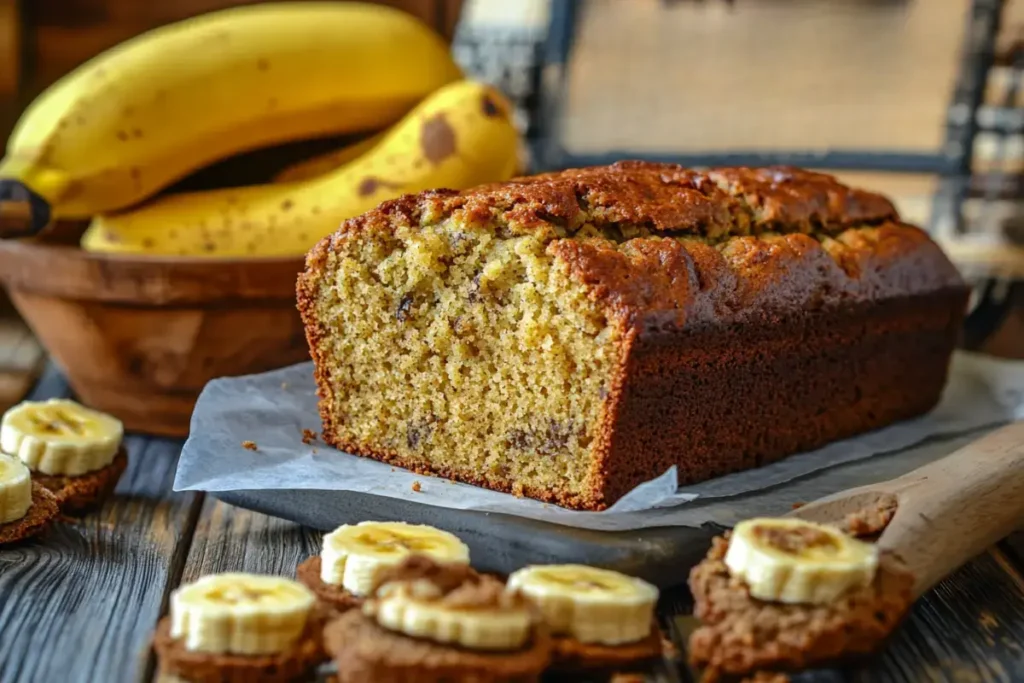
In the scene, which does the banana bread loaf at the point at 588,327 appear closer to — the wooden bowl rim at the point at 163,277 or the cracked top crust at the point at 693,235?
the cracked top crust at the point at 693,235

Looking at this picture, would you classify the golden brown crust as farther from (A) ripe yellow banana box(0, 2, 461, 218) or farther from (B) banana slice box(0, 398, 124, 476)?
(A) ripe yellow banana box(0, 2, 461, 218)

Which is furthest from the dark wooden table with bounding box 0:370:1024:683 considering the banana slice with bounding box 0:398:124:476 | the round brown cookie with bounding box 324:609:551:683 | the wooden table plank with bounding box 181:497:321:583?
the round brown cookie with bounding box 324:609:551:683

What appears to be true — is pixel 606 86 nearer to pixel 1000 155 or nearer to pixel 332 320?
pixel 1000 155

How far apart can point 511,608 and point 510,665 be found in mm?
70

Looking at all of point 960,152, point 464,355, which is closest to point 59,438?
point 464,355

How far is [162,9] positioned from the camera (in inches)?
143

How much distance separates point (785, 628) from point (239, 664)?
0.70m

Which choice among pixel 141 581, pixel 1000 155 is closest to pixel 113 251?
pixel 141 581

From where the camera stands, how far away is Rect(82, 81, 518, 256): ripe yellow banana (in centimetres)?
249

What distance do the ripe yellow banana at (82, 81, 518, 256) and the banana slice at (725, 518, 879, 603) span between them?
1.30 metres

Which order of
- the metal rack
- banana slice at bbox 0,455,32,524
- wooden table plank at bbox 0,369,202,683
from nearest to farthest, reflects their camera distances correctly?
wooden table plank at bbox 0,369,202,683, banana slice at bbox 0,455,32,524, the metal rack

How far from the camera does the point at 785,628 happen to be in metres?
1.45

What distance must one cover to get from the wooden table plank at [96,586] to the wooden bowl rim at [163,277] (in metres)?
0.39

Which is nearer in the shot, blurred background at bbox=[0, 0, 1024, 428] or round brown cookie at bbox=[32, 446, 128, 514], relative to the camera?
round brown cookie at bbox=[32, 446, 128, 514]
